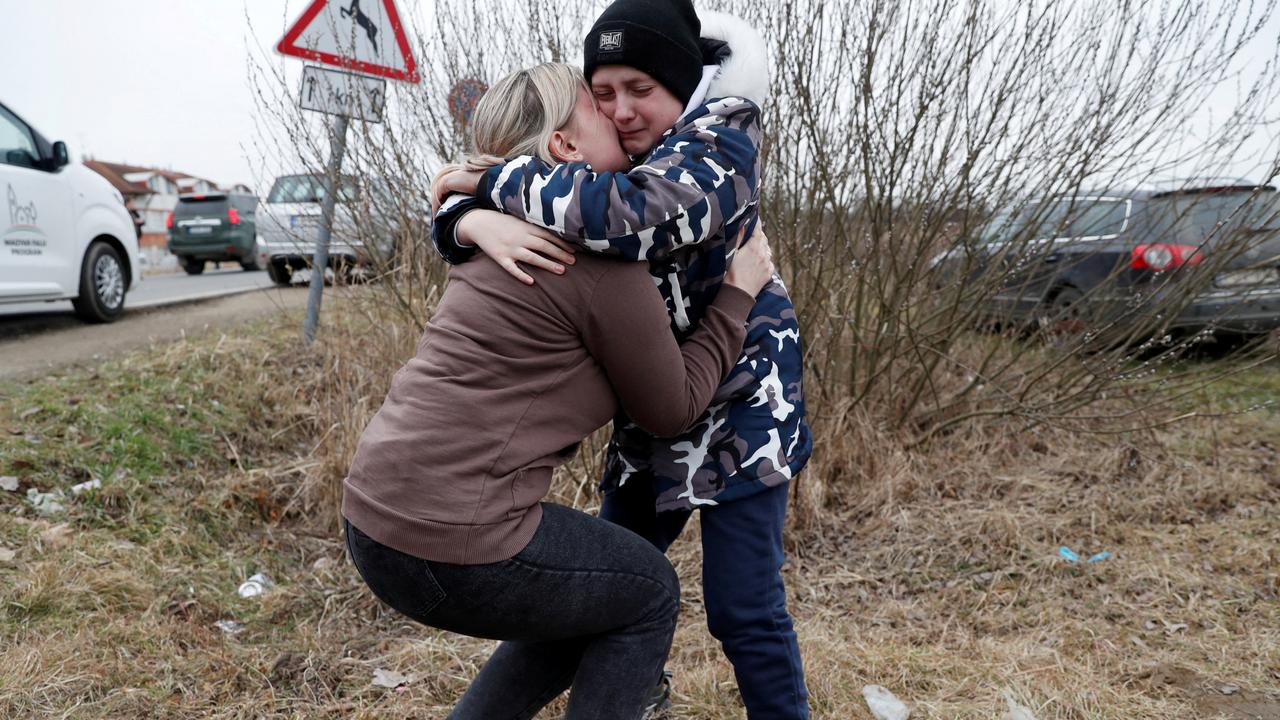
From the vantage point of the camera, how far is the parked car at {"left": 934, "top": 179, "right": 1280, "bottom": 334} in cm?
416

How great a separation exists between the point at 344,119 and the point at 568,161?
117 inches

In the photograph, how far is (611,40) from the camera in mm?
1640

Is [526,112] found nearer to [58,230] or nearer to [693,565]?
[693,565]

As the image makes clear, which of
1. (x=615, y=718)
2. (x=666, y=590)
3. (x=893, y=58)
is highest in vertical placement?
(x=893, y=58)

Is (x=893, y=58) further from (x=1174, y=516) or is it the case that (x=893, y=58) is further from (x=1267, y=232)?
(x=1174, y=516)

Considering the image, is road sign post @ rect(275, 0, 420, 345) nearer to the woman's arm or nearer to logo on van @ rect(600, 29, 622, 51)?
logo on van @ rect(600, 29, 622, 51)

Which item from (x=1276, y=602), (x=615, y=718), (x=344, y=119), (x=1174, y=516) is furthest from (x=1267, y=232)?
(x=344, y=119)

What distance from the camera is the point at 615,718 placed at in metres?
1.55

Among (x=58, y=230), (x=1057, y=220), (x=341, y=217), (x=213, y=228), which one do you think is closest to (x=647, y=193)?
(x=341, y=217)

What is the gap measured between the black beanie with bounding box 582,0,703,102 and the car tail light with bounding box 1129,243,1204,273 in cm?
365

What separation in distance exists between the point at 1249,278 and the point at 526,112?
14.8 ft

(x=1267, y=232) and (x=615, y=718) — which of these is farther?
(x=1267, y=232)

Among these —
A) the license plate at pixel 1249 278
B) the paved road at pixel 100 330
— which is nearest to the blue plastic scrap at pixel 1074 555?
the license plate at pixel 1249 278

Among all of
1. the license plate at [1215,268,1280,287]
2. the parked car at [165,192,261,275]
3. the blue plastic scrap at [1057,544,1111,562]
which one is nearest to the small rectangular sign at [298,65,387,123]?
the blue plastic scrap at [1057,544,1111,562]
